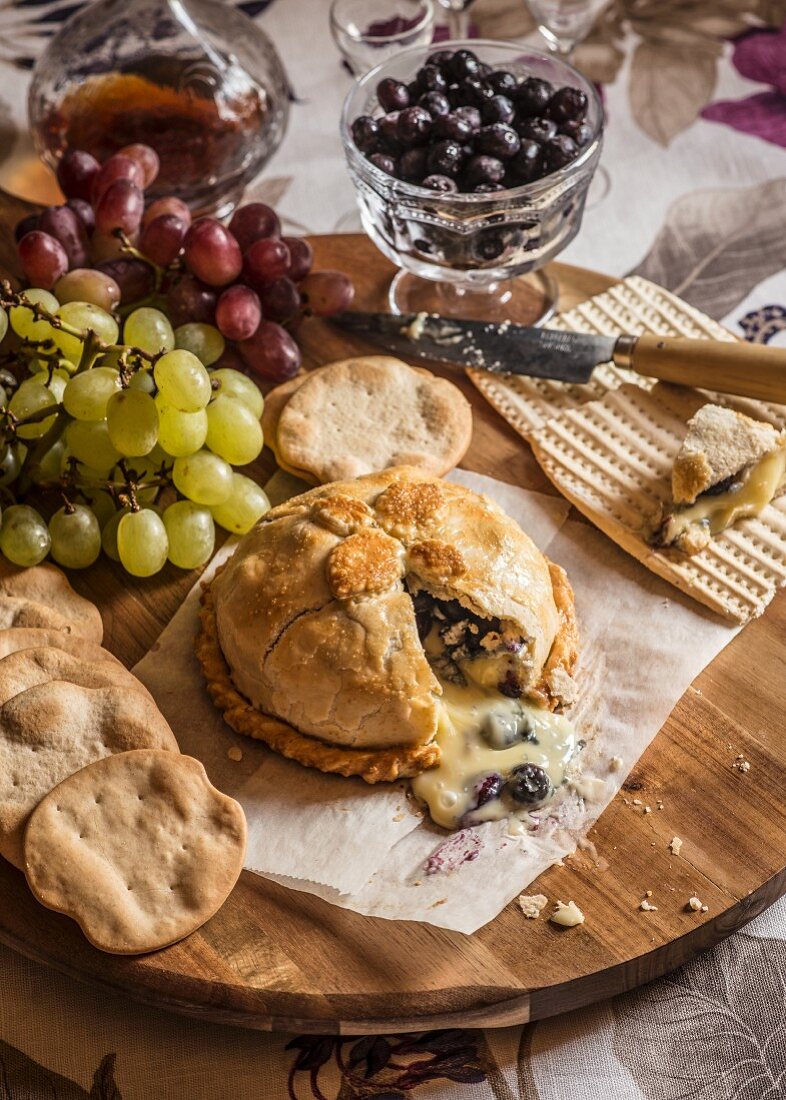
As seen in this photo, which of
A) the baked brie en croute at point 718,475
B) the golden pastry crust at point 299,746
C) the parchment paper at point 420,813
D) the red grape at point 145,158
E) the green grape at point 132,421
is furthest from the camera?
the red grape at point 145,158

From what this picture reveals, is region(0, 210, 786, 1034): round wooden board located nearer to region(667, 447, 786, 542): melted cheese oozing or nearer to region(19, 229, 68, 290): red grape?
region(667, 447, 786, 542): melted cheese oozing

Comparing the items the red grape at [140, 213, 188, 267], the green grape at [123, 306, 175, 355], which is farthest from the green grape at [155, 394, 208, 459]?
the red grape at [140, 213, 188, 267]

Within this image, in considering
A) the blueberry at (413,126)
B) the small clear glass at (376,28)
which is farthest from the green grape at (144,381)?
the small clear glass at (376,28)

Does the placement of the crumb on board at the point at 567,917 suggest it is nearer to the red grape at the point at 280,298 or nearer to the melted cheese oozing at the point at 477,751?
the melted cheese oozing at the point at 477,751

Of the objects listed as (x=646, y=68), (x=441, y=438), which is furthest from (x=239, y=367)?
(x=646, y=68)

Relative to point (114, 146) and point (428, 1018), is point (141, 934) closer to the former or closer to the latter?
point (428, 1018)

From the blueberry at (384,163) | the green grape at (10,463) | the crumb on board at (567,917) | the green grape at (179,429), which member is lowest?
the green grape at (10,463)

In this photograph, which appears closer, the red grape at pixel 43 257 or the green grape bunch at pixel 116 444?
the green grape bunch at pixel 116 444

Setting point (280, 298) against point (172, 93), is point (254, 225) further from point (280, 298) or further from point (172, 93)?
point (172, 93)
